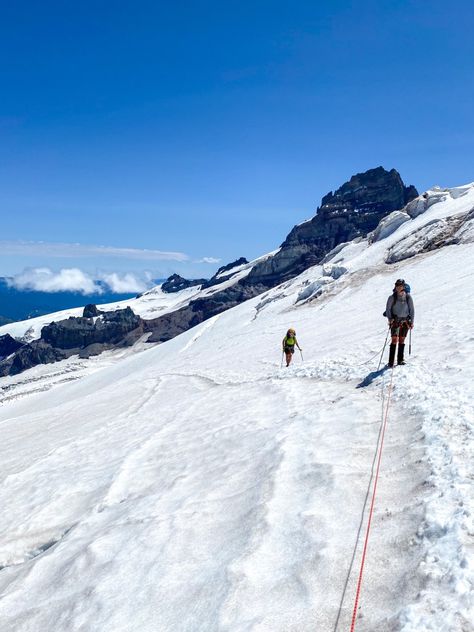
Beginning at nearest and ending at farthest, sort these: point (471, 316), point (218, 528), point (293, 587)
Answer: point (293, 587)
point (218, 528)
point (471, 316)

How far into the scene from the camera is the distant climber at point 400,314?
14.8 metres

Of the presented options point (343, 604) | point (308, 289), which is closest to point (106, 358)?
point (308, 289)

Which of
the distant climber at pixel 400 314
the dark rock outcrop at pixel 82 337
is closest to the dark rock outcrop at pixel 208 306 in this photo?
the dark rock outcrop at pixel 82 337

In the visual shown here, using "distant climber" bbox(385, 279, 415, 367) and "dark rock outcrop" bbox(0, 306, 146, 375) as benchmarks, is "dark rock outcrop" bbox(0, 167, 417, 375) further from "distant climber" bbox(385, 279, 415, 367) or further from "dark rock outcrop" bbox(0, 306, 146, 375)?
"distant climber" bbox(385, 279, 415, 367)

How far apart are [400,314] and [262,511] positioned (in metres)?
10.1

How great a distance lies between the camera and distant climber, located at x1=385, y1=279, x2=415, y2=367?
1477 centimetres

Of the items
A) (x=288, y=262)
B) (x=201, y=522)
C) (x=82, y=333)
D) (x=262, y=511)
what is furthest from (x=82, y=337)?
(x=262, y=511)

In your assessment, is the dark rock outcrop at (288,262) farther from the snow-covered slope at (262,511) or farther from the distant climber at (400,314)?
the snow-covered slope at (262,511)

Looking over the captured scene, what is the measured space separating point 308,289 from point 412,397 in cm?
5261

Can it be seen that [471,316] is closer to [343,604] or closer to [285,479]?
[285,479]

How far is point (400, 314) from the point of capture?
1516 centimetres

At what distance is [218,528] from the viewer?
6988 mm

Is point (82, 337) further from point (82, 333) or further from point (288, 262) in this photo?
point (288, 262)

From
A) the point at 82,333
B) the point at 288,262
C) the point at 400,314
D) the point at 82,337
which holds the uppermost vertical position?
the point at 288,262
